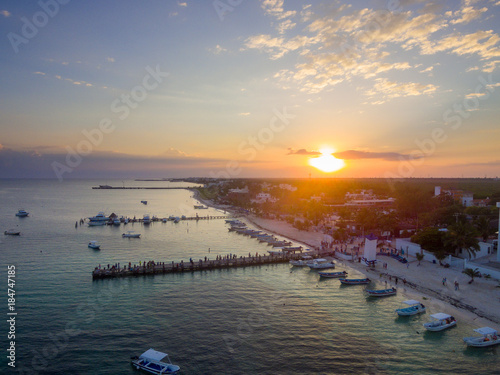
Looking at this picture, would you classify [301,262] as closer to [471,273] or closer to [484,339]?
[471,273]

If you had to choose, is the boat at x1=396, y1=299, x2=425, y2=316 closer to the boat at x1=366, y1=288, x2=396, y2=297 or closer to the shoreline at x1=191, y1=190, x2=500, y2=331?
the shoreline at x1=191, y1=190, x2=500, y2=331

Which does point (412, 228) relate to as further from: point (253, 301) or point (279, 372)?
point (279, 372)

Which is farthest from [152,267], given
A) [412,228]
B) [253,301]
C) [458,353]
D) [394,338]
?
[412,228]

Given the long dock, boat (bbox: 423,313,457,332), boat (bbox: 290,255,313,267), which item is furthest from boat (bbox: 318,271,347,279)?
boat (bbox: 423,313,457,332)

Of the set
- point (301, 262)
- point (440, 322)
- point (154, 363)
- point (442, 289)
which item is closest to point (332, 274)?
point (301, 262)

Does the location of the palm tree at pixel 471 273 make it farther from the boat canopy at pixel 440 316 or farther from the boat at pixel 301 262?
the boat at pixel 301 262
